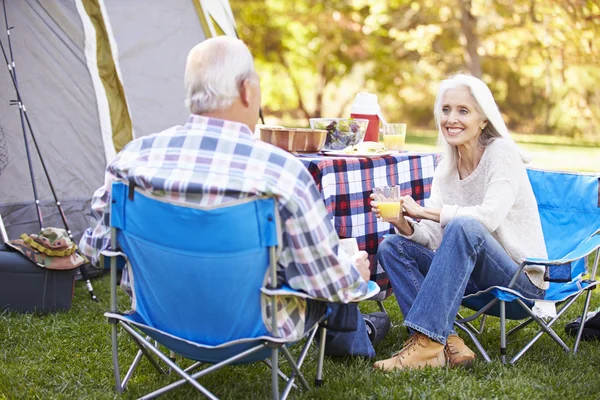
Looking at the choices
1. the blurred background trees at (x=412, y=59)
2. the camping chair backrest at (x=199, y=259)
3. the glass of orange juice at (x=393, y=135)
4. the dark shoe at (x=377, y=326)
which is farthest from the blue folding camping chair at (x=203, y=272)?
the blurred background trees at (x=412, y=59)

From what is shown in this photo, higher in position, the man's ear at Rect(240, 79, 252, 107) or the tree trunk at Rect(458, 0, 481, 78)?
the tree trunk at Rect(458, 0, 481, 78)

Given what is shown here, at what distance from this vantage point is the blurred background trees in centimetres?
1481

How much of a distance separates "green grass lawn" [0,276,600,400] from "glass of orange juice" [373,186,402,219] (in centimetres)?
57

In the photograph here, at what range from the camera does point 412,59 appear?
1900cm

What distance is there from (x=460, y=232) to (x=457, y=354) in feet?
1.58

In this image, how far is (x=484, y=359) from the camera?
10.0 feet

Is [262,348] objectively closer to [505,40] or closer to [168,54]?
[168,54]

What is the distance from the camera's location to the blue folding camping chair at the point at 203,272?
2111mm

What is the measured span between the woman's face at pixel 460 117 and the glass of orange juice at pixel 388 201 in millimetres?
398

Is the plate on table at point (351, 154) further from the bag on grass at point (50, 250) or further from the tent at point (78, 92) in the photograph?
the tent at point (78, 92)

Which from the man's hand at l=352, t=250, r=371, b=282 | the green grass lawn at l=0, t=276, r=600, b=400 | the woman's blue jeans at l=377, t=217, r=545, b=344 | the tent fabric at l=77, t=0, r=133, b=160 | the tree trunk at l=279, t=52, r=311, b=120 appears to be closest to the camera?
the man's hand at l=352, t=250, r=371, b=282

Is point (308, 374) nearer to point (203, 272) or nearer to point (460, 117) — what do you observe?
point (203, 272)

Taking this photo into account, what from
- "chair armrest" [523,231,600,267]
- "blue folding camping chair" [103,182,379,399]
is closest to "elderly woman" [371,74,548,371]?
"chair armrest" [523,231,600,267]

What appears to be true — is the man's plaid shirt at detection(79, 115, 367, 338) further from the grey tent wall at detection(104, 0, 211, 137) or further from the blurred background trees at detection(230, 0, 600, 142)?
the blurred background trees at detection(230, 0, 600, 142)
